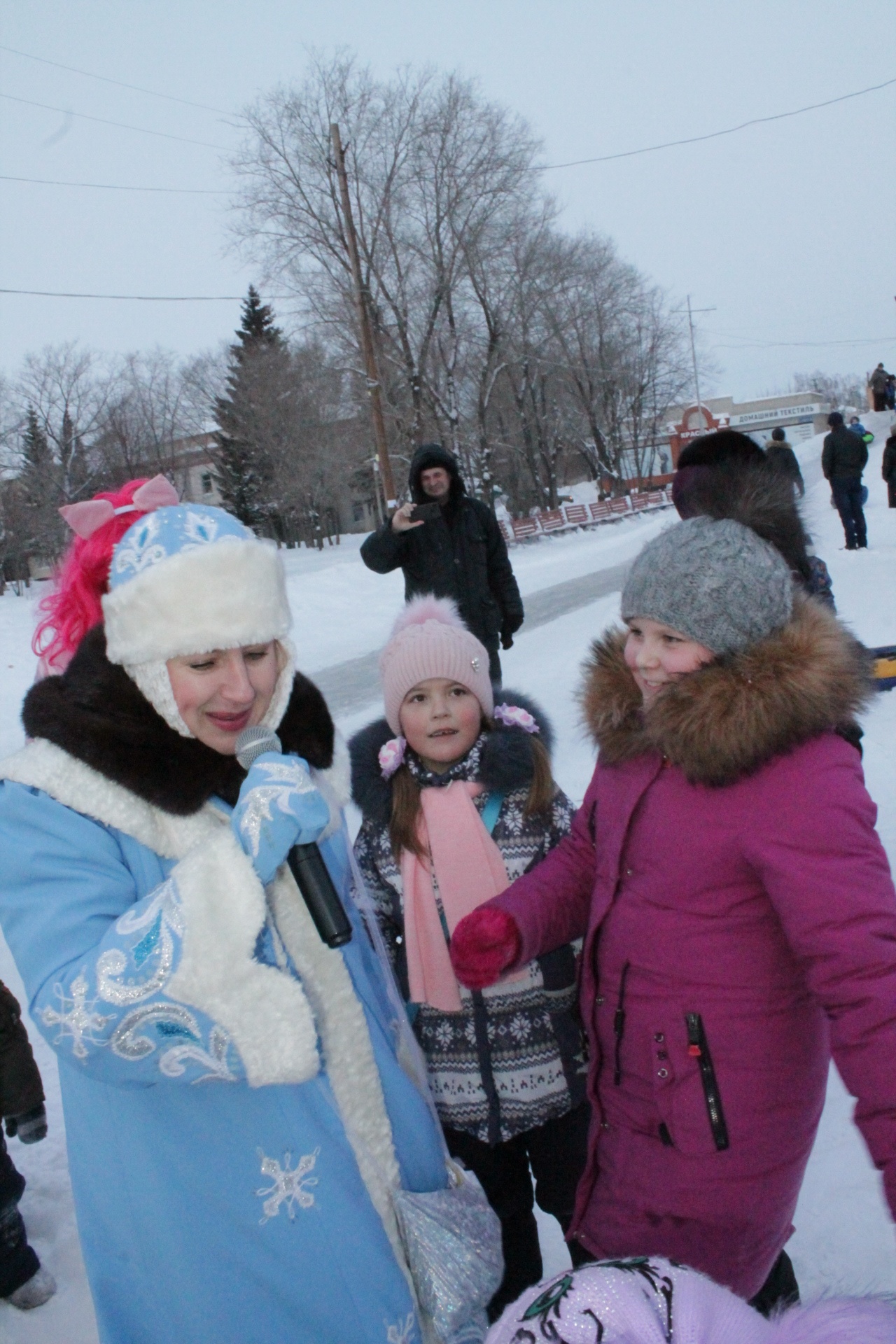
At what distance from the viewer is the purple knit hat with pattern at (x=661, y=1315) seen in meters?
0.98

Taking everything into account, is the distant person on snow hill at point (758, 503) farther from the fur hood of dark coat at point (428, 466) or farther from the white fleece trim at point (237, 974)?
the fur hood of dark coat at point (428, 466)

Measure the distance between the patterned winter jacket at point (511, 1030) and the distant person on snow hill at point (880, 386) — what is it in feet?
101

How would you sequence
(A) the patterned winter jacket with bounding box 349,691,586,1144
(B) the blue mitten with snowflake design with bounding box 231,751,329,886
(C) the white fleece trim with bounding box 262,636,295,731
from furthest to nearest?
1. (A) the patterned winter jacket with bounding box 349,691,586,1144
2. (C) the white fleece trim with bounding box 262,636,295,731
3. (B) the blue mitten with snowflake design with bounding box 231,751,329,886

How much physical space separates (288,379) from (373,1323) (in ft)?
144

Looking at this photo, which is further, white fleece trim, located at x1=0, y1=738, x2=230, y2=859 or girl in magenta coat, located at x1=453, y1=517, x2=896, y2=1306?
girl in magenta coat, located at x1=453, y1=517, x2=896, y2=1306

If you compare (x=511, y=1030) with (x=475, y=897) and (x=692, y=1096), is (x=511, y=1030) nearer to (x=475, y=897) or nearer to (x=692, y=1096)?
(x=475, y=897)

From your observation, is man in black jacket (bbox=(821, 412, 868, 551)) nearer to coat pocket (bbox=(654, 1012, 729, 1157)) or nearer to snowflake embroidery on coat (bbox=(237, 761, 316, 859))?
coat pocket (bbox=(654, 1012, 729, 1157))

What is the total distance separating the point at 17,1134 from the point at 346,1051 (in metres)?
1.47

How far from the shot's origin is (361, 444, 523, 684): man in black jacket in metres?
6.18

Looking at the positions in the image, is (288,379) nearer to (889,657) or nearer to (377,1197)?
(889,657)

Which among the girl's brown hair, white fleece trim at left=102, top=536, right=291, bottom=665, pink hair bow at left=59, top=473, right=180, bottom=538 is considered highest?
pink hair bow at left=59, top=473, right=180, bottom=538

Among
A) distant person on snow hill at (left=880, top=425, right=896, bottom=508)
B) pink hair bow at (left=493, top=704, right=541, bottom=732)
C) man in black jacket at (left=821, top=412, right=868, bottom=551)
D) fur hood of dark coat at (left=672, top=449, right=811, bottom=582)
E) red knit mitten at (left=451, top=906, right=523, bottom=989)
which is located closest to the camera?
red knit mitten at (left=451, top=906, right=523, bottom=989)

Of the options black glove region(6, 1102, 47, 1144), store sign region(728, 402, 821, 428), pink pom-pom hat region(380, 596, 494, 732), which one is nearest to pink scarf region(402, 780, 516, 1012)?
pink pom-pom hat region(380, 596, 494, 732)

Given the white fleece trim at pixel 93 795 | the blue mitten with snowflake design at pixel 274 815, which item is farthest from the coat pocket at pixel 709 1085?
the white fleece trim at pixel 93 795
